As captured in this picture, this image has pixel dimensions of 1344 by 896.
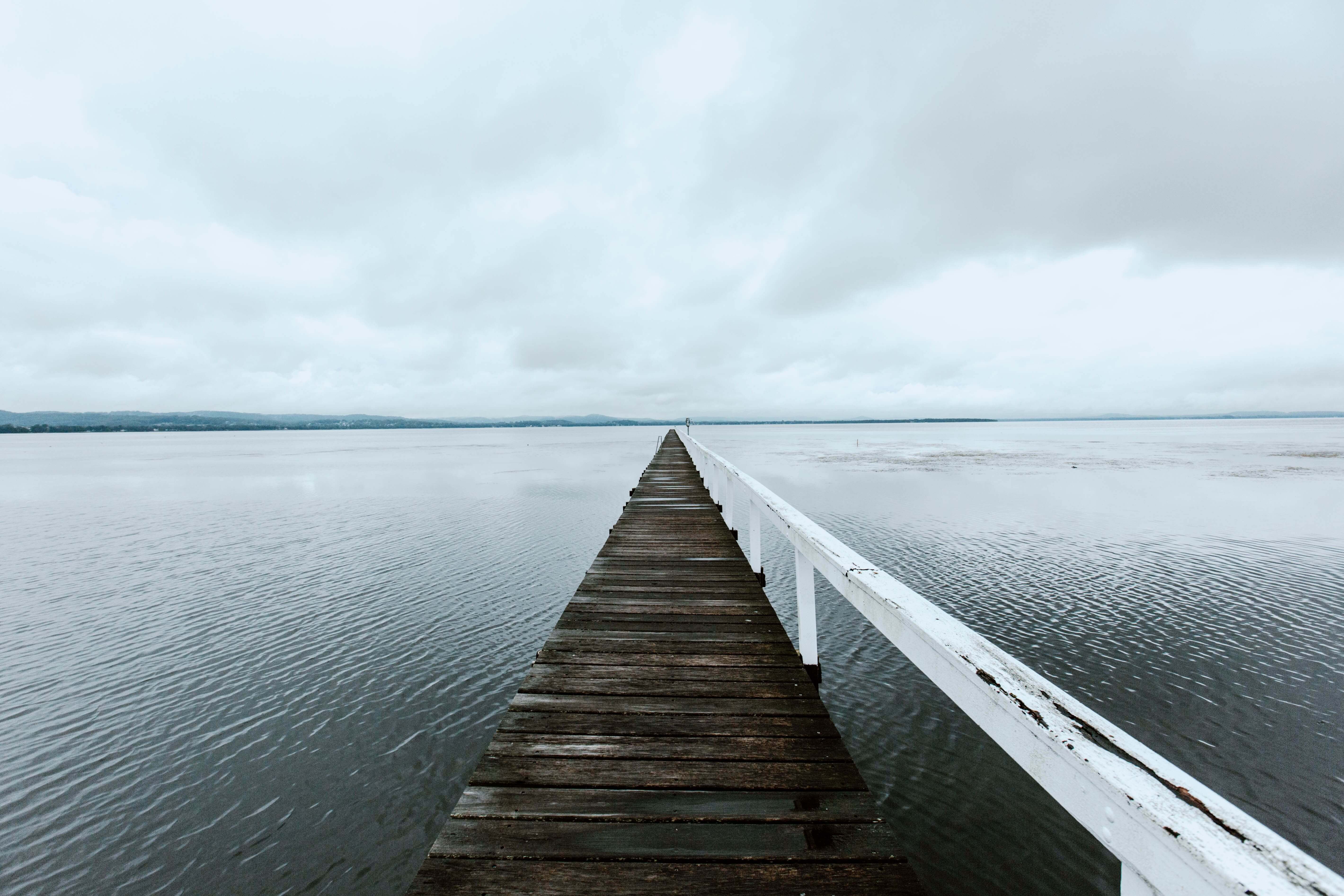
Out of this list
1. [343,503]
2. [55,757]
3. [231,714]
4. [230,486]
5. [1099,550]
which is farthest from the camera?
[230,486]

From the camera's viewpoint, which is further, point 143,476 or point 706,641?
point 143,476

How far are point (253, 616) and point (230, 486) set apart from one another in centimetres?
2646

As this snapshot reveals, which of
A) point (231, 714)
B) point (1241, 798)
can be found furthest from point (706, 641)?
point (231, 714)

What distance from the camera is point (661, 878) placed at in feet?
6.97

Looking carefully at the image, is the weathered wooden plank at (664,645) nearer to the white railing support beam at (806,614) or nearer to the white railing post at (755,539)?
the white railing support beam at (806,614)

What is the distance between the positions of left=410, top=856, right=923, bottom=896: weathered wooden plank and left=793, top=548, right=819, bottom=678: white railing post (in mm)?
2018

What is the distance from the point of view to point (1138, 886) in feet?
4.25

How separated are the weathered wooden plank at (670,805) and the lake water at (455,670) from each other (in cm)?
248

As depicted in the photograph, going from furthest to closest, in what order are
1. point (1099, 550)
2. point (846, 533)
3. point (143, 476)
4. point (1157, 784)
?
point (143, 476) < point (846, 533) < point (1099, 550) < point (1157, 784)

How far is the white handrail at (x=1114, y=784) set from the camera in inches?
39.8

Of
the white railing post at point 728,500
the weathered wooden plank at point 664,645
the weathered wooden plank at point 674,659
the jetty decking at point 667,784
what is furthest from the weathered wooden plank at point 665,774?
the white railing post at point 728,500

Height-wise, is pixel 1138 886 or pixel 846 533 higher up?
pixel 1138 886

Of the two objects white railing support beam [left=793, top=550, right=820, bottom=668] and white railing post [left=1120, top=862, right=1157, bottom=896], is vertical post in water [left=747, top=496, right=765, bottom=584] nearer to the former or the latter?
white railing support beam [left=793, top=550, right=820, bottom=668]

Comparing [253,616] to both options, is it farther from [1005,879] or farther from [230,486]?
[230,486]
